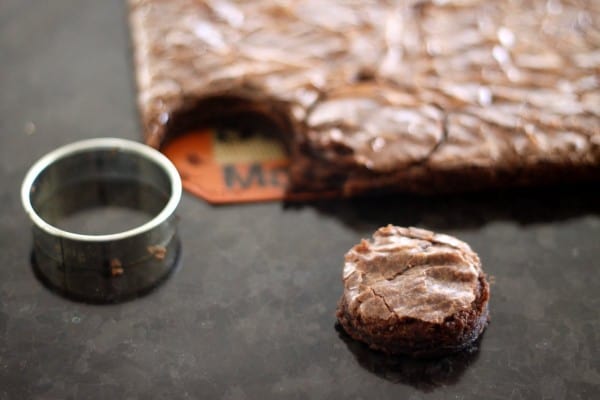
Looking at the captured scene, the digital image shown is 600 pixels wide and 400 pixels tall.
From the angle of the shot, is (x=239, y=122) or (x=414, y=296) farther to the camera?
(x=239, y=122)

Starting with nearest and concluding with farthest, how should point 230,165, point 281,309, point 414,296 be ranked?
point 414,296 → point 281,309 → point 230,165

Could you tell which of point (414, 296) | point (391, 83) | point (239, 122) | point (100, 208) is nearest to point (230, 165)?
point (239, 122)

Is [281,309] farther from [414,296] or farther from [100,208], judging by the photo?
[100,208]

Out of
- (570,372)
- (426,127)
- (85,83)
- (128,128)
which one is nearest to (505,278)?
(570,372)

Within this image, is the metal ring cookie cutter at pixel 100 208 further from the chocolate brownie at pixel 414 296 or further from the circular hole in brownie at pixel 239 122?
the chocolate brownie at pixel 414 296

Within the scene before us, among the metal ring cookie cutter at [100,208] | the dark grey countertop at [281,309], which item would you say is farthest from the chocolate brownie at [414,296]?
the metal ring cookie cutter at [100,208]

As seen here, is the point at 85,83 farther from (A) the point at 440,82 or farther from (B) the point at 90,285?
(A) the point at 440,82
